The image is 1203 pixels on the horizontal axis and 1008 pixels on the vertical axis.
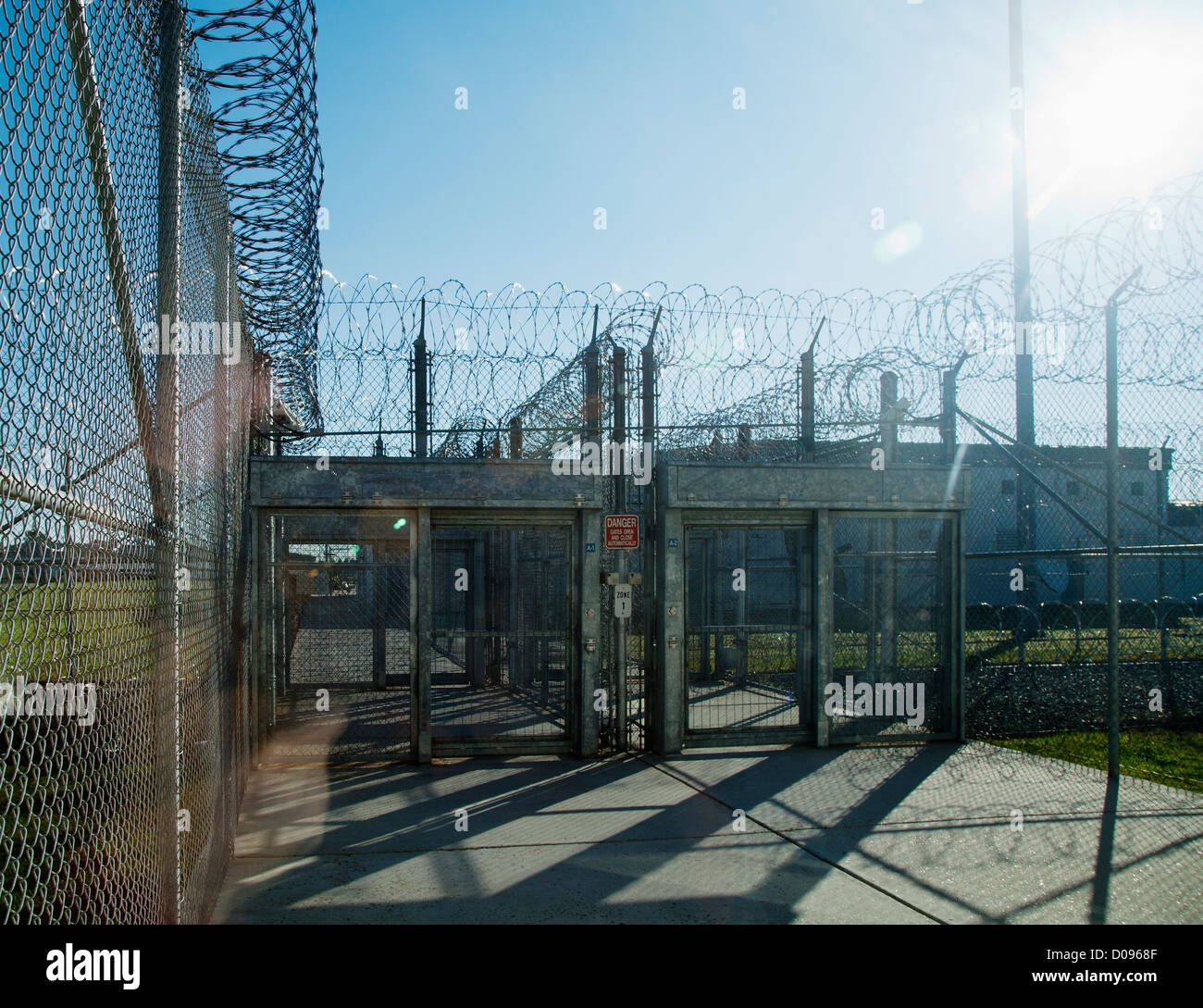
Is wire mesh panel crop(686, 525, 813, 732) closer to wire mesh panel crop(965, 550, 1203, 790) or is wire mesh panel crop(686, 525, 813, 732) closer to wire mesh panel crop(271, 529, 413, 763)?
wire mesh panel crop(965, 550, 1203, 790)

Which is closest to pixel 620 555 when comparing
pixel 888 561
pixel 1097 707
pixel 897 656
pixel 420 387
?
pixel 420 387

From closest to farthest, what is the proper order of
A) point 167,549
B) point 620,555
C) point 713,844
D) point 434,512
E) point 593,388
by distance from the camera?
1. point 167,549
2. point 713,844
3. point 434,512
4. point 620,555
5. point 593,388

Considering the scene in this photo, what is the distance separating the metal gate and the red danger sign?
1981mm

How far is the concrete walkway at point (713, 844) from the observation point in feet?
17.9

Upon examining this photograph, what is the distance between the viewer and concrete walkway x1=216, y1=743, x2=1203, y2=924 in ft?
17.9

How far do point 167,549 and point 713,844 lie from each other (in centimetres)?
478

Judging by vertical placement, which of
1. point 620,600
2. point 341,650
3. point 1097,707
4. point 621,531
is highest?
point 621,531

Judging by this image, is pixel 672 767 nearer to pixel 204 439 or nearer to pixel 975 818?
pixel 975 818

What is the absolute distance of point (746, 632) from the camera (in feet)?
40.0

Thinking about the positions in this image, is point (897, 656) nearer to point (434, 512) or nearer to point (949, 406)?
point (949, 406)

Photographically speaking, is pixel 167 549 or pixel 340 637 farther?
pixel 340 637

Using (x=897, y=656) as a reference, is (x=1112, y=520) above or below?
above

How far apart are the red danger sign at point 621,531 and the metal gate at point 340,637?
198cm

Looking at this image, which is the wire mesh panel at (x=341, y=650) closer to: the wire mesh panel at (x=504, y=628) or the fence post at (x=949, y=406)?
the wire mesh panel at (x=504, y=628)
